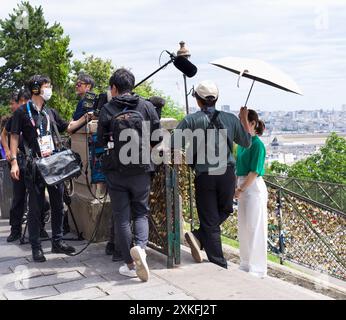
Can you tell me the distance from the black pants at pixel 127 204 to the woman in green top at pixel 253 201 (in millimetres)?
1170

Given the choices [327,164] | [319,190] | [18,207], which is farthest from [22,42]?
[18,207]

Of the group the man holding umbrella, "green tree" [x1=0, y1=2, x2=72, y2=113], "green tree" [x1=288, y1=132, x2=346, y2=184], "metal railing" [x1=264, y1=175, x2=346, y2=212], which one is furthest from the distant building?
"green tree" [x1=0, y1=2, x2=72, y2=113]

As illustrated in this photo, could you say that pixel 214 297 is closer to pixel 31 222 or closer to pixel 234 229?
pixel 31 222

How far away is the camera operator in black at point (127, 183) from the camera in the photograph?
3893 mm

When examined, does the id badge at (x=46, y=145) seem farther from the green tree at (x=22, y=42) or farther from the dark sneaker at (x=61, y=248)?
the green tree at (x=22, y=42)

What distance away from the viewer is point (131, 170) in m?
3.85

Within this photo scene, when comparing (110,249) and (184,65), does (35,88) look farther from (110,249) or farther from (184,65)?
(110,249)

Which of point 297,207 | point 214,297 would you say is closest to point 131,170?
point 214,297

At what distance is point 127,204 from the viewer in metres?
3.97

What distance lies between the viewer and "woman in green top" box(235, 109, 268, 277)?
15.3 feet

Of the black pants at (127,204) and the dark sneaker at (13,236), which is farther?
the dark sneaker at (13,236)

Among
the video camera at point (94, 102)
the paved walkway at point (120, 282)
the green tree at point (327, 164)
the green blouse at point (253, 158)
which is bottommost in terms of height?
the green tree at point (327, 164)

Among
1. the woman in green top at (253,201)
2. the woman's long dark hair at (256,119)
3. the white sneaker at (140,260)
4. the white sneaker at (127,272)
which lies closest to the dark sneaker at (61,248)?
the white sneaker at (127,272)
